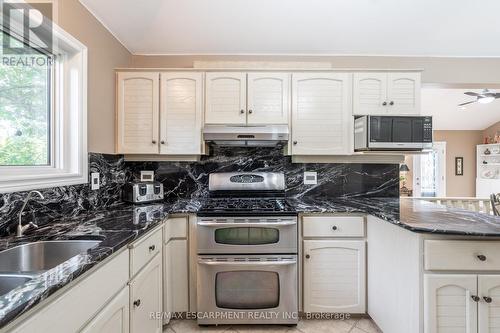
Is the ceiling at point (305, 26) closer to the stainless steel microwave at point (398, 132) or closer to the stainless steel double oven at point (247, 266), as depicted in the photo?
the stainless steel microwave at point (398, 132)

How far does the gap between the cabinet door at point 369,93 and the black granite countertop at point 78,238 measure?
6.05ft

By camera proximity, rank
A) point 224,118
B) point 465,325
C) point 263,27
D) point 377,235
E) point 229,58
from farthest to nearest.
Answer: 1. point 229,58
2. point 224,118
3. point 263,27
4. point 377,235
5. point 465,325

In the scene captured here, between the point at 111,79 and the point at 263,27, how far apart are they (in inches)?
53.2

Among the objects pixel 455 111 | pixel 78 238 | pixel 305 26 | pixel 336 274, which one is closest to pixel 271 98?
pixel 305 26

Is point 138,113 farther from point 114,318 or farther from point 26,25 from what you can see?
point 114,318

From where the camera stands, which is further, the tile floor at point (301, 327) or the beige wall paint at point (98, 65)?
the tile floor at point (301, 327)

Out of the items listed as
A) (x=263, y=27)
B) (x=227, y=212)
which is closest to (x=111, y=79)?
(x=263, y=27)

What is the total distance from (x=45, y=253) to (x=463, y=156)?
909 centimetres

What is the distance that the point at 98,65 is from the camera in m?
2.08

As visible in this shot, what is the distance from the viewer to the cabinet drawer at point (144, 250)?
1347 mm

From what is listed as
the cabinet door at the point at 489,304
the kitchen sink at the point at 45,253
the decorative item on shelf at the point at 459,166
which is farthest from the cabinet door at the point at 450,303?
the decorative item on shelf at the point at 459,166

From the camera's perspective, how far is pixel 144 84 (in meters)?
2.36

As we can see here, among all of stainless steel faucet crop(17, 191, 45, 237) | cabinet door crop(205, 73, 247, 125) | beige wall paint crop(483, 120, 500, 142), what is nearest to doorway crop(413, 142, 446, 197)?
beige wall paint crop(483, 120, 500, 142)

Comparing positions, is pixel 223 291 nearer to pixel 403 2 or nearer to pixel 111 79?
pixel 111 79
